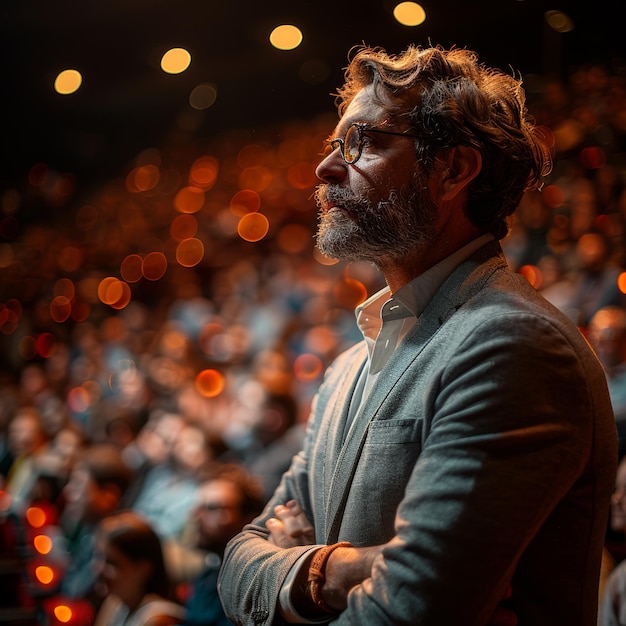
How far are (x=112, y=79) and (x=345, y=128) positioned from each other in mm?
4266

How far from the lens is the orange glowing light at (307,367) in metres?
4.45

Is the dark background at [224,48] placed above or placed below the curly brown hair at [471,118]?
above

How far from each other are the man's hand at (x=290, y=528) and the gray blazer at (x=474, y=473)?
7 cm

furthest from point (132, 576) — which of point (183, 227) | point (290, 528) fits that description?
point (183, 227)

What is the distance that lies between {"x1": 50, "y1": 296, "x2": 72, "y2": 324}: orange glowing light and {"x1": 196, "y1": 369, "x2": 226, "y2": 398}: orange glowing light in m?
3.06

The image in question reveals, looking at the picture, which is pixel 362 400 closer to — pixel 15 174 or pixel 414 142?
Answer: pixel 414 142

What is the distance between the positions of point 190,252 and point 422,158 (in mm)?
6980

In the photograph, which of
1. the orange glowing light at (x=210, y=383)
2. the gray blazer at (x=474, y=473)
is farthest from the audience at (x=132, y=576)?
the orange glowing light at (x=210, y=383)

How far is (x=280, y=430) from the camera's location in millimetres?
3664

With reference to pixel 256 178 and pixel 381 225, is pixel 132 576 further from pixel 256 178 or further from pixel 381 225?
pixel 256 178

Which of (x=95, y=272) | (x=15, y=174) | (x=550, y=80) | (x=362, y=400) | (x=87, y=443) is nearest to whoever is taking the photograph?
(x=362, y=400)

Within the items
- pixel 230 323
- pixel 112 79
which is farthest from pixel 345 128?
pixel 230 323

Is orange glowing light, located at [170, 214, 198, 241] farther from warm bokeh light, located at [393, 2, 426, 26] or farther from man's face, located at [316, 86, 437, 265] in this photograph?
man's face, located at [316, 86, 437, 265]

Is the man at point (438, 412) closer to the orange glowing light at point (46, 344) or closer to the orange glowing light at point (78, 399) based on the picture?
the orange glowing light at point (78, 399)
